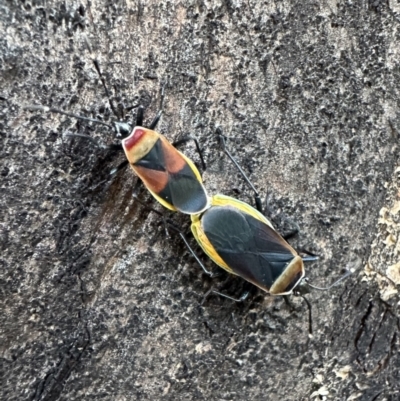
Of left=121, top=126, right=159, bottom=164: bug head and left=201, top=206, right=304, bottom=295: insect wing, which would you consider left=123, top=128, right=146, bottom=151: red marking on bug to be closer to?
left=121, top=126, right=159, bottom=164: bug head

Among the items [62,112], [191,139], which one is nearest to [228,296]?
[191,139]

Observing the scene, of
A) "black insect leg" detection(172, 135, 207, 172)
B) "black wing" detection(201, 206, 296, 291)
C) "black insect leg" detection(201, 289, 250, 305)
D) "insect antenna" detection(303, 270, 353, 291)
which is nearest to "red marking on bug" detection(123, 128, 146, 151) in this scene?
"black insect leg" detection(172, 135, 207, 172)

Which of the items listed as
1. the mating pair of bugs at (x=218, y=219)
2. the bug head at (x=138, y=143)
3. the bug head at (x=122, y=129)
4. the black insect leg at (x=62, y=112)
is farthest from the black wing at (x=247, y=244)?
the black insect leg at (x=62, y=112)

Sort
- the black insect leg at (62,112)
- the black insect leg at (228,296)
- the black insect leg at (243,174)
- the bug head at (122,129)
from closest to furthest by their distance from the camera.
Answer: the black insect leg at (62,112), the bug head at (122,129), the black insect leg at (243,174), the black insect leg at (228,296)

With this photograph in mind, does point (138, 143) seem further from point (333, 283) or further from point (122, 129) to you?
point (333, 283)

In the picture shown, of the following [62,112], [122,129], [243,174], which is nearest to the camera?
[62,112]

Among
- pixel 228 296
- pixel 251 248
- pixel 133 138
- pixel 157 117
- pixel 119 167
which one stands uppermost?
pixel 157 117

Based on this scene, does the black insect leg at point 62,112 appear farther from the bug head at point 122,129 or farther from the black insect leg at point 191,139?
the black insect leg at point 191,139
